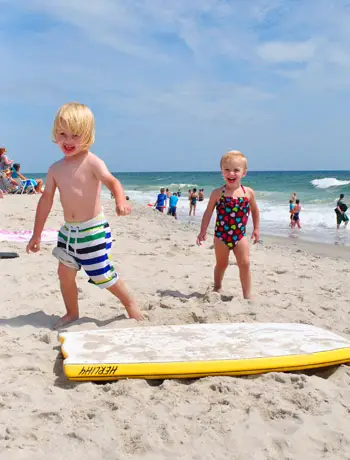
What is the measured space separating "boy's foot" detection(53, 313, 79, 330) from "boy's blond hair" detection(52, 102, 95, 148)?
1325mm

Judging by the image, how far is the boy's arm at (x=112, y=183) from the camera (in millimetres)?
3332

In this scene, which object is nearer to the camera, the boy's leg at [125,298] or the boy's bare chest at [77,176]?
the boy's bare chest at [77,176]

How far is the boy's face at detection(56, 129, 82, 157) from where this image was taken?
3420mm

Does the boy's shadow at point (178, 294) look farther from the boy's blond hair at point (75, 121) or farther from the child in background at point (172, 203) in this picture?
the child in background at point (172, 203)

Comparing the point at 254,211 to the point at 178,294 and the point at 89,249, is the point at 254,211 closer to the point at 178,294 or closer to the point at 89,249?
the point at 178,294

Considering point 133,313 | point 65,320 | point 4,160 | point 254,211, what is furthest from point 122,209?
point 4,160

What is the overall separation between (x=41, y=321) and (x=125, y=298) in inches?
28.0

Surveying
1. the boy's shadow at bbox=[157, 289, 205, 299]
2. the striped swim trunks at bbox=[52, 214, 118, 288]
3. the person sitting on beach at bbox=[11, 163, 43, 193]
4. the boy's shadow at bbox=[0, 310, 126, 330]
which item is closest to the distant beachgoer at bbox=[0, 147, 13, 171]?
the person sitting on beach at bbox=[11, 163, 43, 193]


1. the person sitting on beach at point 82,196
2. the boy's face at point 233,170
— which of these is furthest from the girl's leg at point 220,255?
the person sitting on beach at point 82,196

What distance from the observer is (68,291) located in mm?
3674

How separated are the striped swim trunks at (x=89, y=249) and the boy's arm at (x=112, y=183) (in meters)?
0.27

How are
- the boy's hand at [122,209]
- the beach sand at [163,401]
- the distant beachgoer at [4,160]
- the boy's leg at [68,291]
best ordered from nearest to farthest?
the beach sand at [163,401]
the boy's hand at [122,209]
the boy's leg at [68,291]
the distant beachgoer at [4,160]

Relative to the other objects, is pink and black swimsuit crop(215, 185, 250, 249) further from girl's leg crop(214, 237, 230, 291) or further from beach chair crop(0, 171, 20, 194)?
beach chair crop(0, 171, 20, 194)

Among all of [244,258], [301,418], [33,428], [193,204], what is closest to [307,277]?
[244,258]
